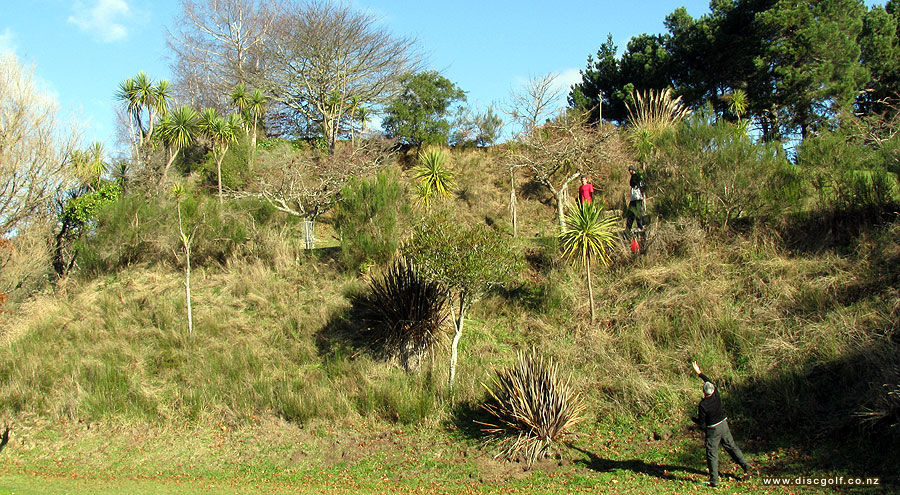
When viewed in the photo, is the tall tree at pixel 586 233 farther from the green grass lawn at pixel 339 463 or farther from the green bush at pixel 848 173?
the green bush at pixel 848 173

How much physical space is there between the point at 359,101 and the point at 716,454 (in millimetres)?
24904

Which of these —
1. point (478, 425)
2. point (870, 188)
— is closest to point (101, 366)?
point (478, 425)

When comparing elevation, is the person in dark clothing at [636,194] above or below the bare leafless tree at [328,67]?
below

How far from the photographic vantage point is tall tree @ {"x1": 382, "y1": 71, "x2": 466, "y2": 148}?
28516 millimetres

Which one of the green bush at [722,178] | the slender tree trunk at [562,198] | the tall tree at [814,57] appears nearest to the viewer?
the green bush at [722,178]

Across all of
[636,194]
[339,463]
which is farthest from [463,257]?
[636,194]

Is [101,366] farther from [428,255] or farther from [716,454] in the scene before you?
[716,454]

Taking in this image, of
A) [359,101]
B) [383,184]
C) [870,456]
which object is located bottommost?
[870,456]

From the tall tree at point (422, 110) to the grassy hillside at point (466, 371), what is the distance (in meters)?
11.9

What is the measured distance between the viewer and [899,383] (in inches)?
335

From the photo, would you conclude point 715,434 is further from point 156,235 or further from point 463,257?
point 156,235

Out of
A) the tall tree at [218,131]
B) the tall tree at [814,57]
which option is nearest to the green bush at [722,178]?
the tall tree at [814,57]

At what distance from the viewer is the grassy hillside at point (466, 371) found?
9375mm

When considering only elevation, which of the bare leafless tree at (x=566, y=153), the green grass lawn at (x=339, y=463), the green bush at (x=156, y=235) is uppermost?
the bare leafless tree at (x=566, y=153)
